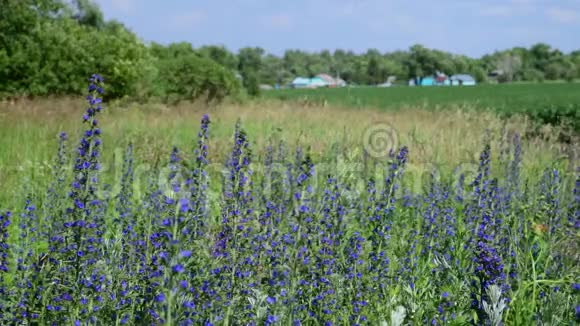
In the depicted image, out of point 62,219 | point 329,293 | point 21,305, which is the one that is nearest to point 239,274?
point 329,293

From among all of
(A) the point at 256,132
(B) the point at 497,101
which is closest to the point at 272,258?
(A) the point at 256,132

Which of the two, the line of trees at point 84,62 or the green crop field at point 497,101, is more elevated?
the line of trees at point 84,62

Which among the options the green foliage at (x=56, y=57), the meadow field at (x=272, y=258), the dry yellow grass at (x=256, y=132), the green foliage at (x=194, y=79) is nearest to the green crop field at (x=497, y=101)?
the dry yellow grass at (x=256, y=132)

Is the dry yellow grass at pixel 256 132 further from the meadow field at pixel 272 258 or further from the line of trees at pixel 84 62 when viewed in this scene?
the line of trees at pixel 84 62

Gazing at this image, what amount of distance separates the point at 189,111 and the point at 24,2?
927 cm

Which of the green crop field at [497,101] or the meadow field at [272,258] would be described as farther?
the green crop field at [497,101]

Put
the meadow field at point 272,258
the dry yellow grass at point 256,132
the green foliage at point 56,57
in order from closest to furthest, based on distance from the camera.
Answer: the meadow field at point 272,258 < the dry yellow grass at point 256,132 < the green foliage at point 56,57

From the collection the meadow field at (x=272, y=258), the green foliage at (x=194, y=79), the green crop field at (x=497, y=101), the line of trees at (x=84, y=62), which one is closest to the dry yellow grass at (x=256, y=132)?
the green crop field at (x=497, y=101)

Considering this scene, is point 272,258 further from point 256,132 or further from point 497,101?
point 497,101

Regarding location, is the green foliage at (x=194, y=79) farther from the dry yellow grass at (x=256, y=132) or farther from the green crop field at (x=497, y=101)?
the dry yellow grass at (x=256, y=132)

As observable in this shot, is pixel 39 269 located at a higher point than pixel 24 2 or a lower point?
lower

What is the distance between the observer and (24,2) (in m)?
19.3

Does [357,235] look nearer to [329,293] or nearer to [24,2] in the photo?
[329,293]

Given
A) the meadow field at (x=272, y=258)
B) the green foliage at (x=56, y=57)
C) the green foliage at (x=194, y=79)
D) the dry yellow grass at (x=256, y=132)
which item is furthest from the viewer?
the green foliage at (x=194, y=79)
